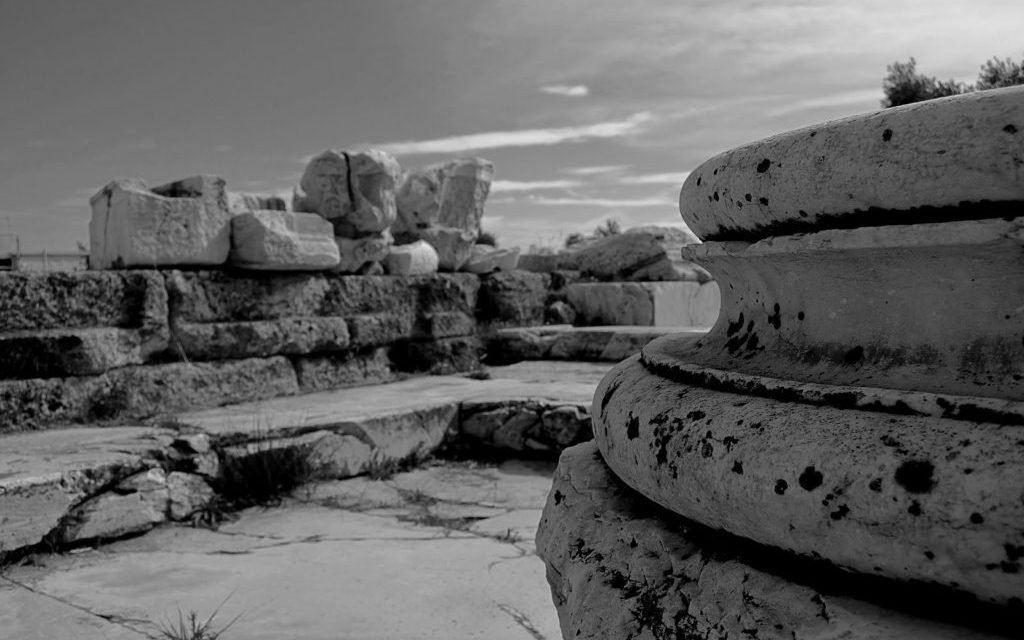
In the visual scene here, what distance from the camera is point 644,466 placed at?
4.51 ft

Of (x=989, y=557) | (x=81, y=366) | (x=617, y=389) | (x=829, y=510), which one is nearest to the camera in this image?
(x=989, y=557)

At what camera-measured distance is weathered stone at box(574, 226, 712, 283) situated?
7.85m

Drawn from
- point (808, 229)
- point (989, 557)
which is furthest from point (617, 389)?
point (989, 557)

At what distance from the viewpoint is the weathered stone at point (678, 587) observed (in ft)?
3.30

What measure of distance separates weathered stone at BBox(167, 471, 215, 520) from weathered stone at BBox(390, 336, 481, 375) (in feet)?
8.67

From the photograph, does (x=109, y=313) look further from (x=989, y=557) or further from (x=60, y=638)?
(x=989, y=557)

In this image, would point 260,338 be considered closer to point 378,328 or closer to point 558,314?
point 378,328

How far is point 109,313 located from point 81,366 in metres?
0.39

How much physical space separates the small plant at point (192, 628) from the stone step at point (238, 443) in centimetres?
96

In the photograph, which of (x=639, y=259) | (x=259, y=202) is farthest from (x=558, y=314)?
(x=259, y=202)

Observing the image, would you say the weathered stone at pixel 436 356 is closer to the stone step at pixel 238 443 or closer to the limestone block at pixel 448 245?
the stone step at pixel 238 443

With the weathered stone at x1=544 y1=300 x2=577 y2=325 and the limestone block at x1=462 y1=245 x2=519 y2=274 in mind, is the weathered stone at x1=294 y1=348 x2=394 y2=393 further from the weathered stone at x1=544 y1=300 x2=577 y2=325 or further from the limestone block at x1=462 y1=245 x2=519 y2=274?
the weathered stone at x1=544 y1=300 x2=577 y2=325

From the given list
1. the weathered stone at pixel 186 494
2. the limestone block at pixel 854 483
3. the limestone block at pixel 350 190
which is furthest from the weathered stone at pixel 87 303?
the limestone block at pixel 854 483

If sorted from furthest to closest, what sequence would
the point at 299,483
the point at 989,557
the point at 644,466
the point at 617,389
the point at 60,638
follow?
the point at 299,483, the point at 60,638, the point at 617,389, the point at 644,466, the point at 989,557
